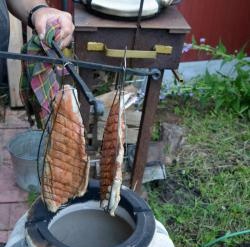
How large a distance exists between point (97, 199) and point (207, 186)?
158 centimetres

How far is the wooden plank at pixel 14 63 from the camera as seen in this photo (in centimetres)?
336

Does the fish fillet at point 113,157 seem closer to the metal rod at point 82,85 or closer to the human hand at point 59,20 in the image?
the metal rod at point 82,85

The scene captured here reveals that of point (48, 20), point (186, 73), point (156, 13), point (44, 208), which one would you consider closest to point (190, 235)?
point (156, 13)

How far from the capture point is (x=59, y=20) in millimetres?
1542

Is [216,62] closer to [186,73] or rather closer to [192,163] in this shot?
[186,73]

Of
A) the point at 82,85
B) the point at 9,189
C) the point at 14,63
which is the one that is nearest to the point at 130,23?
the point at 82,85

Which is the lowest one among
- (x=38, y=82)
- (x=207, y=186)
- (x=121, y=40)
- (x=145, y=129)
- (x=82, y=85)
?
(x=207, y=186)

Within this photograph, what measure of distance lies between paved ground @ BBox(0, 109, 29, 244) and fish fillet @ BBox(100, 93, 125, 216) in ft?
4.71

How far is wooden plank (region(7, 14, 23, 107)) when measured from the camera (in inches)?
132

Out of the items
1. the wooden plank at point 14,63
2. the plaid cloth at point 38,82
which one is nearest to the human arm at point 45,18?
the plaid cloth at point 38,82

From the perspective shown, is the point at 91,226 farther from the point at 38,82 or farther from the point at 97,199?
the point at 38,82

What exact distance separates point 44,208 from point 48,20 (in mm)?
601

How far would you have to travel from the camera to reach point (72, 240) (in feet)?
5.01

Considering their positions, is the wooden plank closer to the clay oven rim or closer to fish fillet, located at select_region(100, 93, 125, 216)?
the clay oven rim
